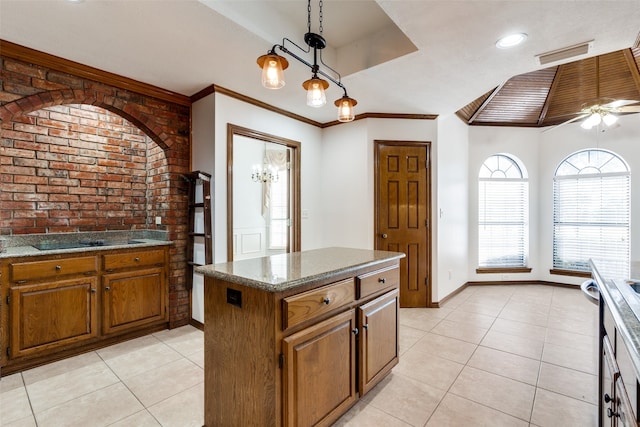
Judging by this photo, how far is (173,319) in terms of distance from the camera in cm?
328

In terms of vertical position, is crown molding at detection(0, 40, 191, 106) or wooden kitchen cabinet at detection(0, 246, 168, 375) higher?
crown molding at detection(0, 40, 191, 106)

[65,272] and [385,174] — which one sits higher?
[385,174]

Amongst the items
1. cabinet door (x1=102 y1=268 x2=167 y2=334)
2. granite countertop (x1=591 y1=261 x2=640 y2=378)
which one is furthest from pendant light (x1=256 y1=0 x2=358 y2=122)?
cabinet door (x1=102 y1=268 x2=167 y2=334)

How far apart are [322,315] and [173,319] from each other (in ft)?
7.85

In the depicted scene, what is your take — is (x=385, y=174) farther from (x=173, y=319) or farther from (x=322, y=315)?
(x=173, y=319)

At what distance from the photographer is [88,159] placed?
10.6 ft

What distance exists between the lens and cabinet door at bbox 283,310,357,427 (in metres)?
1.44

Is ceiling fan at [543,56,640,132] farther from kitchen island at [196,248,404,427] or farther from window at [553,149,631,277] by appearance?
kitchen island at [196,248,404,427]

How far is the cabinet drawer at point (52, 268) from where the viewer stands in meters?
2.37

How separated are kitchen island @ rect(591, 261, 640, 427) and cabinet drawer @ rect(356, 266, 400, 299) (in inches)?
44.5

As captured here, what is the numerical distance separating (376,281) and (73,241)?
3.14m

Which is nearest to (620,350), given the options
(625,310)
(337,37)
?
(625,310)

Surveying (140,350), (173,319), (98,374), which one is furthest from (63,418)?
(173,319)

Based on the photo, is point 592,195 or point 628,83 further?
point 592,195
